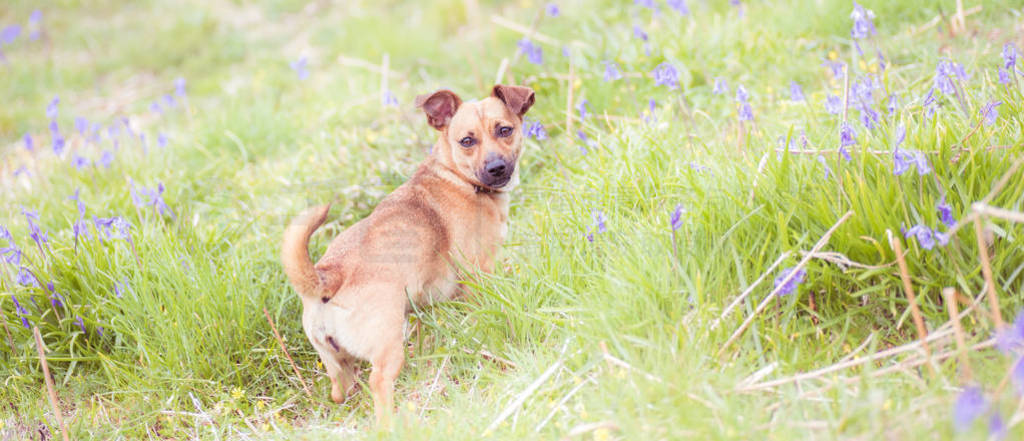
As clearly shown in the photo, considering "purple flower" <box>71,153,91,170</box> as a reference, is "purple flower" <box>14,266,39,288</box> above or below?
below

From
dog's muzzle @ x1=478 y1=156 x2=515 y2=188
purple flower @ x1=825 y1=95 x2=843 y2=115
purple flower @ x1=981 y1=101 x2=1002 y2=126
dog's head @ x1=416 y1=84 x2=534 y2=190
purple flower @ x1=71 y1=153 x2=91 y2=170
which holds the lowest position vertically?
purple flower @ x1=71 y1=153 x2=91 y2=170

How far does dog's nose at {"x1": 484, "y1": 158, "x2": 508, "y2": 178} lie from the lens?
3.96m

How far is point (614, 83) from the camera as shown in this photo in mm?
5301

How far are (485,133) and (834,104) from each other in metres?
1.62

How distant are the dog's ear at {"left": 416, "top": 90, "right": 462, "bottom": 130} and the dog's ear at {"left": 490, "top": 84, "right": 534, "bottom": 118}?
220 mm

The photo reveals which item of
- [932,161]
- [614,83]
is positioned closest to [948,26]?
[614,83]

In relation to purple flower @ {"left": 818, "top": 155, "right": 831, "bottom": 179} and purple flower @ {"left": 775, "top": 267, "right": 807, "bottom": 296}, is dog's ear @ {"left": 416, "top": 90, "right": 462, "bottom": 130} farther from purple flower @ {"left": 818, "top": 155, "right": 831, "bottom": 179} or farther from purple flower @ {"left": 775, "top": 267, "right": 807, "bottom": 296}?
purple flower @ {"left": 775, "top": 267, "right": 807, "bottom": 296}

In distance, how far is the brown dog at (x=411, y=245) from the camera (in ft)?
10.6

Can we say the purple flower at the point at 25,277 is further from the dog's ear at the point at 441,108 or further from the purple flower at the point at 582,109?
the purple flower at the point at 582,109

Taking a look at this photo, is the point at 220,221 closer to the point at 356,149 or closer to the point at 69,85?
the point at 356,149

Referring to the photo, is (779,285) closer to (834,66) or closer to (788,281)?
(788,281)

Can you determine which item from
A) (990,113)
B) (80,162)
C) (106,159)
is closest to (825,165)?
(990,113)

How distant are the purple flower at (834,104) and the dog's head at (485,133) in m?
1.40

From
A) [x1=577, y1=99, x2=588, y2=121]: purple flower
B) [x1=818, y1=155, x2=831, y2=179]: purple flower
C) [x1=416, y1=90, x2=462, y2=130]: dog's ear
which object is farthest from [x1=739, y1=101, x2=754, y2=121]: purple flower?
[x1=416, y1=90, x2=462, y2=130]: dog's ear
